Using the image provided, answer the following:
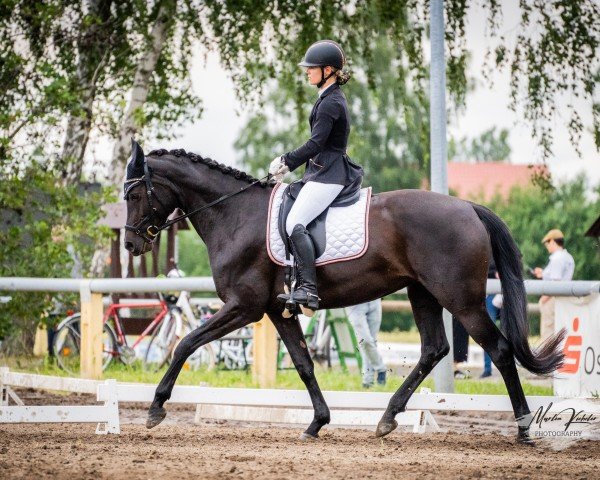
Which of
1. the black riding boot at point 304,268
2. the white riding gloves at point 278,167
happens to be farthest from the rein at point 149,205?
the black riding boot at point 304,268

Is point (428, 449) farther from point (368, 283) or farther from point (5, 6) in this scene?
Answer: point (5, 6)

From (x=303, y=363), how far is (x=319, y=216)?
4.14ft

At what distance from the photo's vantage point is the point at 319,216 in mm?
8258

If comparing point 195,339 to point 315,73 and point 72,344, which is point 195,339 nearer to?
point 315,73

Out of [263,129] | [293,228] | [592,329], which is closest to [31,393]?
[293,228]

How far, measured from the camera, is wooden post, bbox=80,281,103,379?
12711 mm

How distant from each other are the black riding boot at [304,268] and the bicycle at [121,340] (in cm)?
670

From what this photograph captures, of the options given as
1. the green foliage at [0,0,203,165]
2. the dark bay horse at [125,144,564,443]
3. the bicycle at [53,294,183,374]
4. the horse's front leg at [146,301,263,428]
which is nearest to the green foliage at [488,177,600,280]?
the green foliage at [0,0,203,165]

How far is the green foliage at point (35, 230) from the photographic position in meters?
13.0

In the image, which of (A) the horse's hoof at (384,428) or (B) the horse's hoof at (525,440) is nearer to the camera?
(B) the horse's hoof at (525,440)

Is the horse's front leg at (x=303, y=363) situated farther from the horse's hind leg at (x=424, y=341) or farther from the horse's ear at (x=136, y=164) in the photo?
the horse's ear at (x=136, y=164)

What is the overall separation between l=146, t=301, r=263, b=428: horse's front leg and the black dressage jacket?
1217 millimetres

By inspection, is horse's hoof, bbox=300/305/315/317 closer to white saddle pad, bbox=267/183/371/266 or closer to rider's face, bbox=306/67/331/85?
white saddle pad, bbox=267/183/371/266

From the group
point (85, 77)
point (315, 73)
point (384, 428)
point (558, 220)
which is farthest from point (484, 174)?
point (384, 428)
